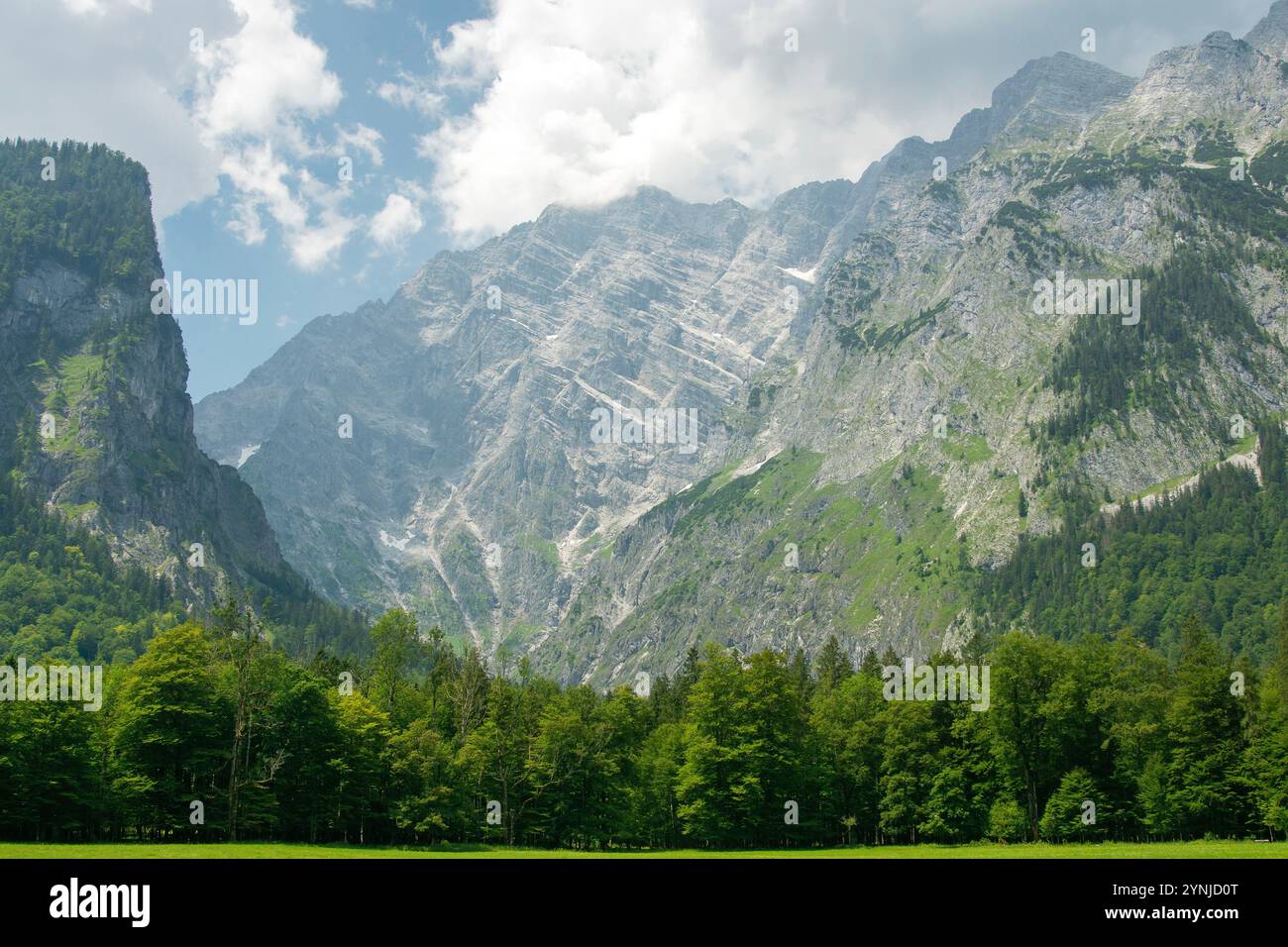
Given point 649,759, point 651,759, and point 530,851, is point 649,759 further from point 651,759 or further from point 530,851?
point 530,851

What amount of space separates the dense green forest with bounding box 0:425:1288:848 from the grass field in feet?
16.2

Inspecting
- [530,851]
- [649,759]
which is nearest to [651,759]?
[649,759]

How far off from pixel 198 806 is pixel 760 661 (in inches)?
1980

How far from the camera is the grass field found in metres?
59.1

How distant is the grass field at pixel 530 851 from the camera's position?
59.1m

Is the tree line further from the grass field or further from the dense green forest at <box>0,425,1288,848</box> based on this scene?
the grass field

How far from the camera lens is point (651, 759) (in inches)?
3964

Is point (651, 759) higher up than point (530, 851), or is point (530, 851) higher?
point (651, 759)

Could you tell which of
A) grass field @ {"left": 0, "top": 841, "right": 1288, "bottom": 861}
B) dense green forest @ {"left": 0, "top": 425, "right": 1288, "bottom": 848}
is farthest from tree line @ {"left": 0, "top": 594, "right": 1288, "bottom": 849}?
grass field @ {"left": 0, "top": 841, "right": 1288, "bottom": 861}

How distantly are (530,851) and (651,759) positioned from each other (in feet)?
68.6

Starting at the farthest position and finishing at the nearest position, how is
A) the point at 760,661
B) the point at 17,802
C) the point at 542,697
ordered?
the point at 542,697 → the point at 760,661 → the point at 17,802
